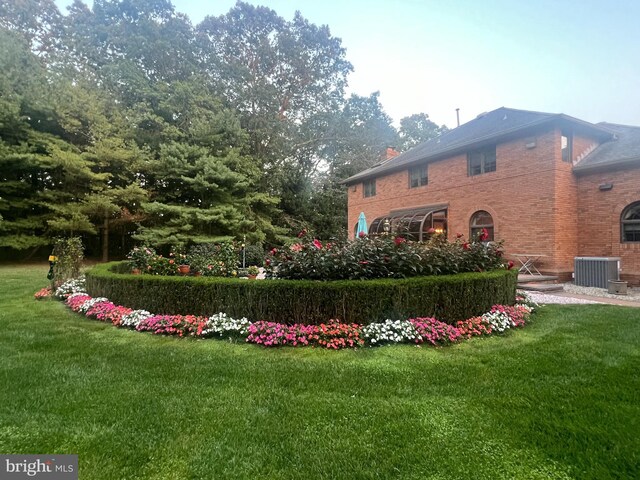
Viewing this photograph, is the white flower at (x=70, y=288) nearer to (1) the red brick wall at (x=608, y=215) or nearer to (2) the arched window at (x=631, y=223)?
(1) the red brick wall at (x=608, y=215)

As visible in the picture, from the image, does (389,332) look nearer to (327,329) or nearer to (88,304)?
(327,329)

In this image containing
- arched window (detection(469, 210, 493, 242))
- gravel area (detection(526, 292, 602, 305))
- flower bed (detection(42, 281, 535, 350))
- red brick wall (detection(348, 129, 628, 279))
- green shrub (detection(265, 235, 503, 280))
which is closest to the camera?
flower bed (detection(42, 281, 535, 350))

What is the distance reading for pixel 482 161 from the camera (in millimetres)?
13188

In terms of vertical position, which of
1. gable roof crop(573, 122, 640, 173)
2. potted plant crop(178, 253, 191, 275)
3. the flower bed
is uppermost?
gable roof crop(573, 122, 640, 173)

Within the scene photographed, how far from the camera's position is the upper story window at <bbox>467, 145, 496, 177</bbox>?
1278 cm

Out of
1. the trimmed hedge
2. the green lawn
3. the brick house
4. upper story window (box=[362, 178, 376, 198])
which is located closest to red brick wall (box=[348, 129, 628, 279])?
the brick house

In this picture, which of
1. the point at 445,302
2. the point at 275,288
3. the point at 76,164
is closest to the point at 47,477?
the point at 275,288

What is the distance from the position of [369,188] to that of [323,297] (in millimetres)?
15397

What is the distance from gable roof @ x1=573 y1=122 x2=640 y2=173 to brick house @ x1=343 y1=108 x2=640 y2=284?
3 cm

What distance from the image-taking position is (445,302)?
5.06 metres

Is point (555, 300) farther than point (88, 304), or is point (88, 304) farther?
point (555, 300)

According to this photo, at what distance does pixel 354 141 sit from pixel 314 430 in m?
25.9

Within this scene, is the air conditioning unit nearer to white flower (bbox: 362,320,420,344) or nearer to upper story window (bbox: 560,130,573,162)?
upper story window (bbox: 560,130,573,162)

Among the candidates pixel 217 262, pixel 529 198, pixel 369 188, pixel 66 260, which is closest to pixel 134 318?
pixel 217 262
